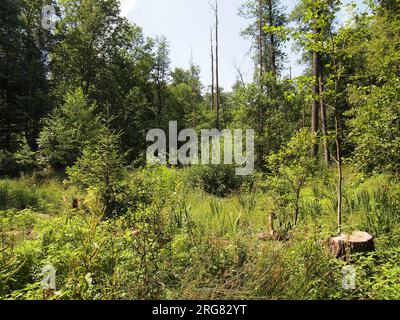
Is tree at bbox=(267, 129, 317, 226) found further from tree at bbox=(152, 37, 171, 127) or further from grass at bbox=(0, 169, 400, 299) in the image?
tree at bbox=(152, 37, 171, 127)

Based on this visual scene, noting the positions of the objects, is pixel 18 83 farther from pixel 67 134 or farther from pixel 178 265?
pixel 178 265

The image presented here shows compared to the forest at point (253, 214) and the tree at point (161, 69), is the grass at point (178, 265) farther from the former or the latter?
the tree at point (161, 69)

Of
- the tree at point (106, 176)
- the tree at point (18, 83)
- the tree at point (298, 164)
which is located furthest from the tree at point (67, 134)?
the tree at point (298, 164)

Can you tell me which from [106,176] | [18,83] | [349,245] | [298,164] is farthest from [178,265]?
→ [18,83]

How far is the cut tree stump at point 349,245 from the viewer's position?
12.0ft

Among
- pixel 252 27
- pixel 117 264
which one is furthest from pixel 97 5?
pixel 117 264

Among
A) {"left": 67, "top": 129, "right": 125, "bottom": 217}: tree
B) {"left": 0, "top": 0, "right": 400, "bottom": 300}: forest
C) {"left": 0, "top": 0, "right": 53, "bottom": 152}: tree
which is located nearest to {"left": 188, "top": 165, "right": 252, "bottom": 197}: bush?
{"left": 0, "top": 0, "right": 400, "bottom": 300}: forest

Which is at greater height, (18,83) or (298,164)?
(18,83)

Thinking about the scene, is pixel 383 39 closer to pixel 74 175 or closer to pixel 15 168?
pixel 74 175

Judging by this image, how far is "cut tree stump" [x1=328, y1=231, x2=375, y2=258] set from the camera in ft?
12.0

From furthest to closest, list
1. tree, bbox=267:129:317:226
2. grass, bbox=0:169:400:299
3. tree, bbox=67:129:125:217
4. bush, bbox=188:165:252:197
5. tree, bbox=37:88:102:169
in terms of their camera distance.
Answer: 1. tree, bbox=37:88:102:169
2. bush, bbox=188:165:252:197
3. tree, bbox=67:129:125:217
4. tree, bbox=267:129:317:226
5. grass, bbox=0:169:400:299

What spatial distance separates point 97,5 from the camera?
68.4 feet

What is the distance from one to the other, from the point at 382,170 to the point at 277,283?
3.65 m

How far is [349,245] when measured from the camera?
3635 mm
